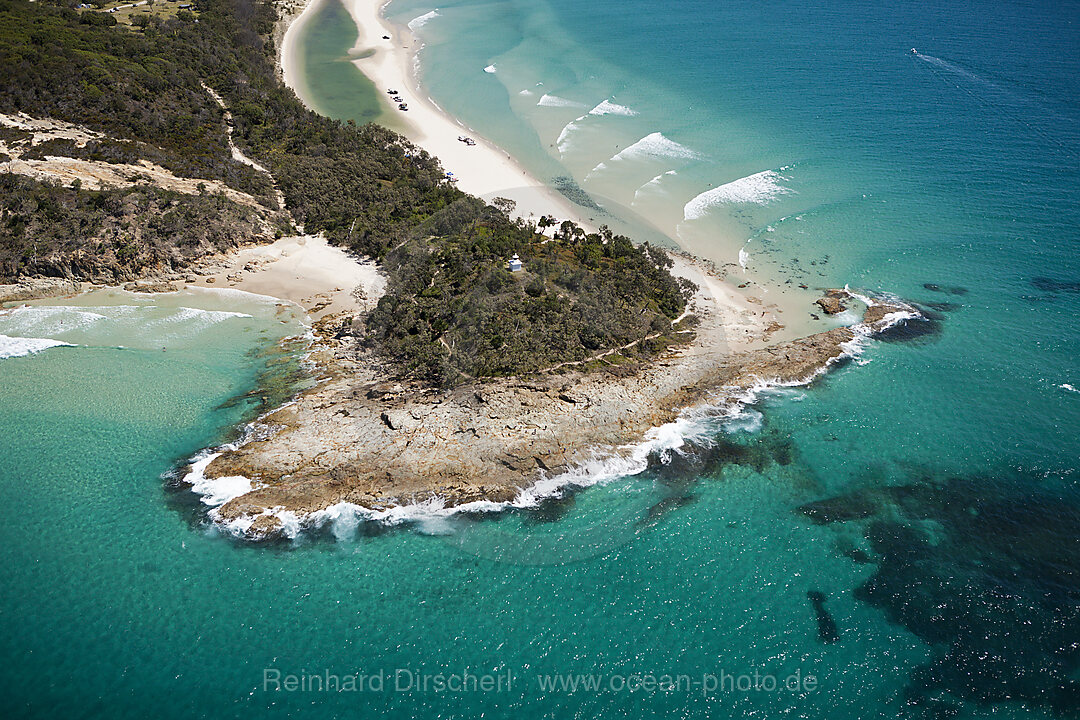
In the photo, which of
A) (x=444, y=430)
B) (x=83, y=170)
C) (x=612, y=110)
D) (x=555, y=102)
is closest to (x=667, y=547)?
(x=444, y=430)

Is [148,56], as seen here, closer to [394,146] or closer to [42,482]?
[394,146]

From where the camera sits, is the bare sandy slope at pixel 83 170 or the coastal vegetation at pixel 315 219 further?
the bare sandy slope at pixel 83 170

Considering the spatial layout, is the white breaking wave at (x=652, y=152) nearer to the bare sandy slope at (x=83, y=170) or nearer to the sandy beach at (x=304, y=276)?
the sandy beach at (x=304, y=276)

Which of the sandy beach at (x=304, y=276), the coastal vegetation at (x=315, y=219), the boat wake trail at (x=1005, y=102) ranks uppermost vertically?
the boat wake trail at (x=1005, y=102)

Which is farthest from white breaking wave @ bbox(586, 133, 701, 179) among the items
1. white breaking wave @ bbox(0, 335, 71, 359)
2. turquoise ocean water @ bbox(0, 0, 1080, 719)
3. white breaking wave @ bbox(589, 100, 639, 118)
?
white breaking wave @ bbox(0, 335, 71, 359)

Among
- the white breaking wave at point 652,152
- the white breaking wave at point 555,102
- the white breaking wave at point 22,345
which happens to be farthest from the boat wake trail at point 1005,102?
the white breaking wave at point 22,345

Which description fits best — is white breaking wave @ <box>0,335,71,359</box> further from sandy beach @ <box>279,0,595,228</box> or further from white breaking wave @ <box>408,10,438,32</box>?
white breaking wave @ <box>408,10,438,32</box>
